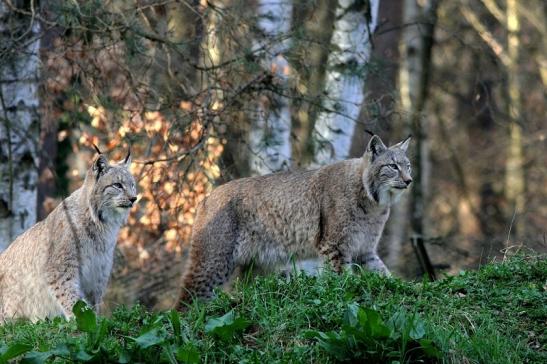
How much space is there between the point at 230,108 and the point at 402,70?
926 cm

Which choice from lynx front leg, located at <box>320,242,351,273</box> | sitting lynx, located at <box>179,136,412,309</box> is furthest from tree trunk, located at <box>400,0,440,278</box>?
lynx front leg, located at <box>320,242,351,273</box>

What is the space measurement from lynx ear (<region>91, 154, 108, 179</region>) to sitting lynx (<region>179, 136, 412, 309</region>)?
1.08m

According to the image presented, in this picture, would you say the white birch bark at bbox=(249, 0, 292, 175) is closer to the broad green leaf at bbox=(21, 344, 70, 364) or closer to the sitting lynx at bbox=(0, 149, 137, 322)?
the sitting lynx at bbox=(0, 149, 137, 322)

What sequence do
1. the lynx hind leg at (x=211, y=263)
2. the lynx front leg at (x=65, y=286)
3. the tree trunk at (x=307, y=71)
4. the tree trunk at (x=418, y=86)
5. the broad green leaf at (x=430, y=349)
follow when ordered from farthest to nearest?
the tree trunk at (x=418, y=86)
the tree trunk at (x=307, y=71)
the lynx hind leg at (x=211, y=263)
the lynx front leg at (x=65, y=286)
the broad green leaf at (x=430, y=349)

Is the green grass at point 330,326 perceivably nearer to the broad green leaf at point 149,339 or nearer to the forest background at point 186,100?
the broad green leaf at point 149,339

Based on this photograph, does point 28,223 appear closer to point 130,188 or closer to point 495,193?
A: point 130,188

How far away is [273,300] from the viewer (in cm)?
622

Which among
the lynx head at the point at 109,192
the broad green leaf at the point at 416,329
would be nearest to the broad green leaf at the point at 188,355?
the broad green leaf at the point at 416,329

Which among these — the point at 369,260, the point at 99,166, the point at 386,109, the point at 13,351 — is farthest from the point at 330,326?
the point at 386,109

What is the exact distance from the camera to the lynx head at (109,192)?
27.5 ft

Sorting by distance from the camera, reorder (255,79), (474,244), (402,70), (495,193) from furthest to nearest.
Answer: (495,193)
(402,70)
(474,244)
(255,79)

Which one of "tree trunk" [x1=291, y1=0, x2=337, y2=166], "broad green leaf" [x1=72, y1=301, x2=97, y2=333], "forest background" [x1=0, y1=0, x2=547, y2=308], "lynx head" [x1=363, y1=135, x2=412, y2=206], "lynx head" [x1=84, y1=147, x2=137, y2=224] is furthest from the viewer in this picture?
"tree trunk" [x1=291, y1=0, x2=337, y2=166]

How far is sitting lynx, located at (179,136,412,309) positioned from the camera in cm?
869

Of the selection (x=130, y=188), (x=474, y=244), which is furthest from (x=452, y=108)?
(x=130, y=188)
